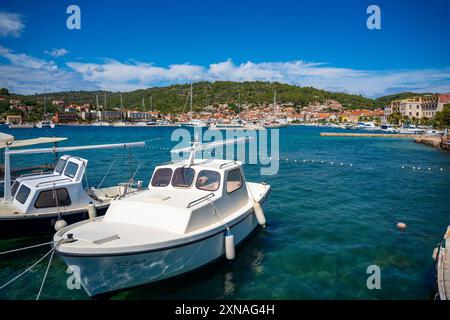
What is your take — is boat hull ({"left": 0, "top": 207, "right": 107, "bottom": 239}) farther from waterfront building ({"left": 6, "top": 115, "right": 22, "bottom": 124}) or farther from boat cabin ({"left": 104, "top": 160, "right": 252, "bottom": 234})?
waterfront building ({"left": 6, "top": 115, "right": 22, "bottom": 124})

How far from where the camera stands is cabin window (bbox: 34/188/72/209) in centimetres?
1159

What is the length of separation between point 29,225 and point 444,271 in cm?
1248

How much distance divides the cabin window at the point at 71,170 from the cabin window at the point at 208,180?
5.79m

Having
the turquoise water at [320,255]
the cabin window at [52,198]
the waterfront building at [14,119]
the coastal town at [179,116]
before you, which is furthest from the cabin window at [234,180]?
the waterfront building at [14,119]

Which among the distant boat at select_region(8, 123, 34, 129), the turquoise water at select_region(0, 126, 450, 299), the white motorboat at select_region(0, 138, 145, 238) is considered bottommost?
the turquoise water at select_region(0, 126, 450, 299)

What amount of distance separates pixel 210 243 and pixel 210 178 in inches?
89.8

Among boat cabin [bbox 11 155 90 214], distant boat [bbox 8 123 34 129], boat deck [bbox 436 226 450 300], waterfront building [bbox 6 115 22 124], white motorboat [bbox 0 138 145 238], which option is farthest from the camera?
waterfront building [bbox 6 115 22 124]

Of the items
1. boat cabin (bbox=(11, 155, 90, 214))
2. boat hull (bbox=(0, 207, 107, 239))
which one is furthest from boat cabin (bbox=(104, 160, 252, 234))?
boat hull (bbox=(0, 207, 107, 239))

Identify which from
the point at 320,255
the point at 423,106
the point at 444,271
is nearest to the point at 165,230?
the point at 320,255

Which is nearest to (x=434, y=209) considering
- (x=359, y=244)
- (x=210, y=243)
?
(x=359, y=244)

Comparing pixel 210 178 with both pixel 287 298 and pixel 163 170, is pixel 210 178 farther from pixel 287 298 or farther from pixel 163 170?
pixel 287 298

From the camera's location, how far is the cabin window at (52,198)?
38.0ft

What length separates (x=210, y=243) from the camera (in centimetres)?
880

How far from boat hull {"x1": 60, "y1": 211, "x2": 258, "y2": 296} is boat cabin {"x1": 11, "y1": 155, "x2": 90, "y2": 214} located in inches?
208
